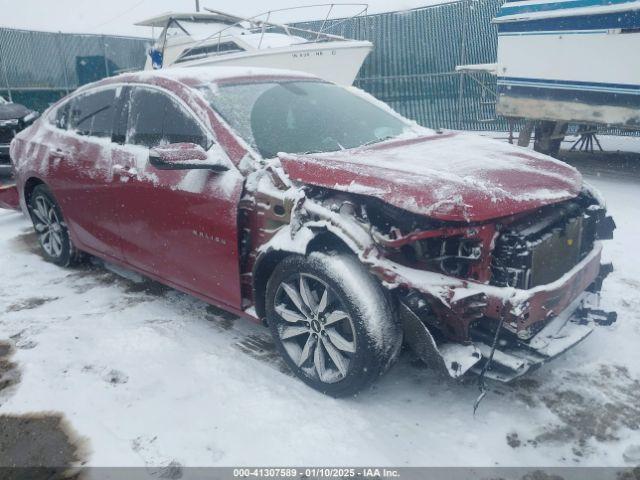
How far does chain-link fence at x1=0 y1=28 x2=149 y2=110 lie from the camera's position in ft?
55.4

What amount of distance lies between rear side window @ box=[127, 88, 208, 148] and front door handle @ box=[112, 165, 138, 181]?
0.20 metres

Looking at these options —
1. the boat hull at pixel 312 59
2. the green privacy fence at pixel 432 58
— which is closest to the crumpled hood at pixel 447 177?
the boat hull at pixel 312 59

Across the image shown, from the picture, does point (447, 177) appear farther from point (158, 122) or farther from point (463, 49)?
point (463, 49)

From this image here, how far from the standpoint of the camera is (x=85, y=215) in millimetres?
4301

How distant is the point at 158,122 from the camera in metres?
3.68

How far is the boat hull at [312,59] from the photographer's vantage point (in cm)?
944

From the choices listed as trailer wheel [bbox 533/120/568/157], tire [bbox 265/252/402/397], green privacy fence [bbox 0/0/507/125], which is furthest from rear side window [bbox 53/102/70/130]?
green privacy fence [bbox 0/0/507/125]

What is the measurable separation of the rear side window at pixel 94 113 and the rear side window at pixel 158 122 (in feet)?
1.08

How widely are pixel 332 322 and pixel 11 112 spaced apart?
23.6 feet

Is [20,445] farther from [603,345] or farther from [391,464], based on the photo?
[603,345]

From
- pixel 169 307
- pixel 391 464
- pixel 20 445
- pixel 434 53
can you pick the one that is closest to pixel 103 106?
pixel 169 307

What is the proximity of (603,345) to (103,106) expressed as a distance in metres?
4.05

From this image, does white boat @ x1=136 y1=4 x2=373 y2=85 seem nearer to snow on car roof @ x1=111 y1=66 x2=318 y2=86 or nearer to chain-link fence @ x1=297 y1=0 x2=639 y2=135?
chain-link fence @ x1=297 y1=0 x2=639 y2=135

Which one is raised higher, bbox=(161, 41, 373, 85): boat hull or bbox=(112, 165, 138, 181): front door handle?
bbox=(161, 41, 373, 85): boat hull
